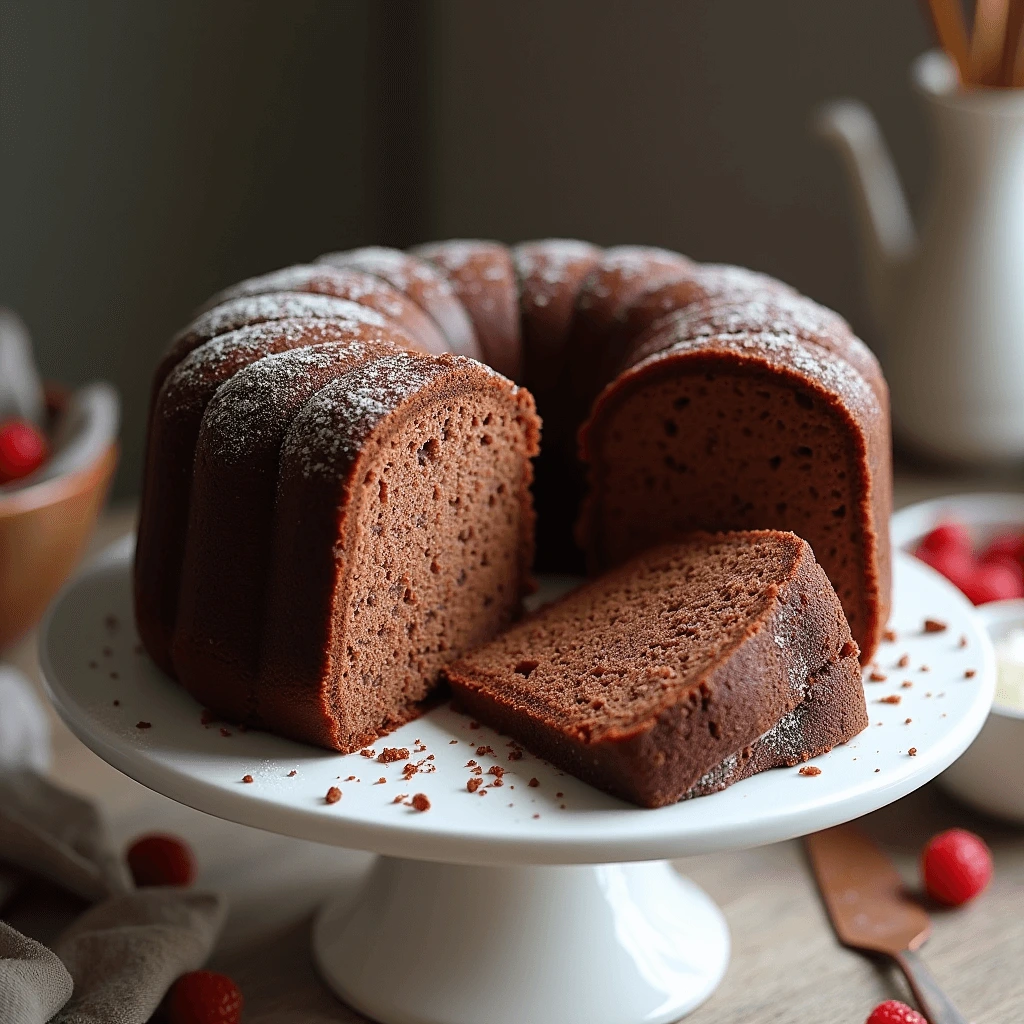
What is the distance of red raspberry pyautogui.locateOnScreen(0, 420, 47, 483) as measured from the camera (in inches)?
94.8

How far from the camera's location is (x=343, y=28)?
11.4 ft

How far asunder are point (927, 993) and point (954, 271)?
1.45 meters

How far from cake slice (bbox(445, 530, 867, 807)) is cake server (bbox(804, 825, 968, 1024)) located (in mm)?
375

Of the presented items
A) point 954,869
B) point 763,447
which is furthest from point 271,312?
point 954,869

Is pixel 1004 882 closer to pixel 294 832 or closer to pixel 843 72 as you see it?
pixel 294 832

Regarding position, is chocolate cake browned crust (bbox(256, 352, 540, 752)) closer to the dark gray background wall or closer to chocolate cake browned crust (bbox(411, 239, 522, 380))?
chocolate cake browned crust (bbox(411, 239, 522, 380))

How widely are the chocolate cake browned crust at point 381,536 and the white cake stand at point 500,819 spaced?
69 mm

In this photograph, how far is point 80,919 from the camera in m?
1.73

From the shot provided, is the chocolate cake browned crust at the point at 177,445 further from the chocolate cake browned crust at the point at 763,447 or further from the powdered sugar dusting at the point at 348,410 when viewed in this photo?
the chocolate cake browned crust at the point at 763,447

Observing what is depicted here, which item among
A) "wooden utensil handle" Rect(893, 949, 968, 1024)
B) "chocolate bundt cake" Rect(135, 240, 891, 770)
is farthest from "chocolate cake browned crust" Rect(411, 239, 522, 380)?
"wooden utensil handle" Rect(893, 949, 968, 1024)

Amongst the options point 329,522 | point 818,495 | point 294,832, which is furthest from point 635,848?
point 818,495

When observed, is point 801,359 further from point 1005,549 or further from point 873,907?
point 1005,549

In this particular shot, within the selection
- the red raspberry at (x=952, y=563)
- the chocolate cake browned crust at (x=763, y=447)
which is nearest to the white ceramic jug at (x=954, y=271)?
the red raspberry at (x=952, y=563)

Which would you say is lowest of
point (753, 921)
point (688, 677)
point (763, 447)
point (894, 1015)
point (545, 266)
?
point (753, 921)
